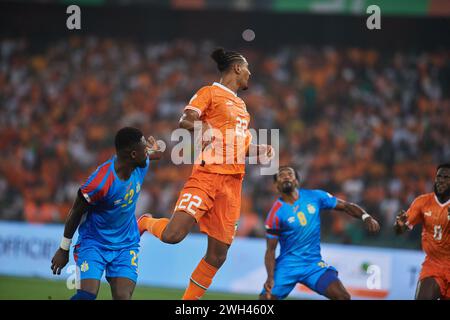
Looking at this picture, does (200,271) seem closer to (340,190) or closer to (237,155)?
(237,155)

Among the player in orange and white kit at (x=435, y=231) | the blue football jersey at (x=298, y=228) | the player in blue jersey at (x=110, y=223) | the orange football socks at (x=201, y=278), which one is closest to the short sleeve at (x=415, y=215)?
the player in orange and white kit at (x=435, y=231)

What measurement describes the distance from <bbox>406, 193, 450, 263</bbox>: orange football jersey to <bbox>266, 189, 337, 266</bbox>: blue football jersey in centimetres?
109

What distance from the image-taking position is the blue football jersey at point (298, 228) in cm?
927

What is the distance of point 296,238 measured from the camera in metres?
9.34

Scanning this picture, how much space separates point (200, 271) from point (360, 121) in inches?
534

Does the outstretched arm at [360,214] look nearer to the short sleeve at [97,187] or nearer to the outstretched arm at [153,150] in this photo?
the outstretched arm at [153,150]

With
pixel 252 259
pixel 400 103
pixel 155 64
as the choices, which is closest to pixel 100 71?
pixel 155 64

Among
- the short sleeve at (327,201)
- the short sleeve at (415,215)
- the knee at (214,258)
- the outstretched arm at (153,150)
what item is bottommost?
the knee at (214,258)

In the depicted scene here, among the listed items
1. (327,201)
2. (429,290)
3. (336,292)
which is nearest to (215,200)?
(327,201)

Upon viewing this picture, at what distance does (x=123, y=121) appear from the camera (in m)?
21.8

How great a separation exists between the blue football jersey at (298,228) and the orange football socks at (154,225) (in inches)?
63.6

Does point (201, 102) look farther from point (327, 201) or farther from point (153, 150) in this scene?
point (327, 201)

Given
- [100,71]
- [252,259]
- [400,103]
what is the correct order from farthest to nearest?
[100,71] → [400,103] → [252,259]

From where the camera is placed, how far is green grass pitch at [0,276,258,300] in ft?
39.2
